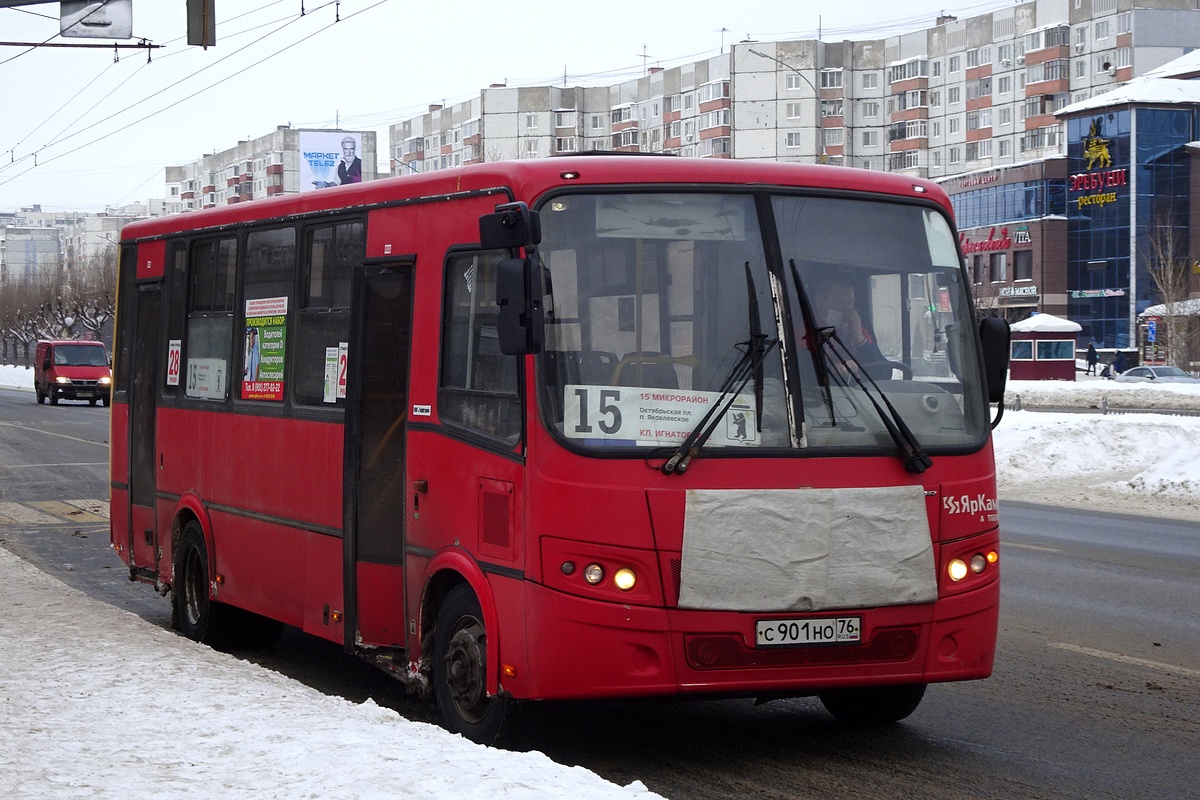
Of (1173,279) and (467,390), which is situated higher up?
(1173,279)

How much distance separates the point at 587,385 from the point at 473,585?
0.98m

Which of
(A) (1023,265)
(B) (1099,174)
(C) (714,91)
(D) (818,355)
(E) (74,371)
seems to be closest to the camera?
(D) (818,355)

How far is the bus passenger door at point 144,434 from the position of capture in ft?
35.4

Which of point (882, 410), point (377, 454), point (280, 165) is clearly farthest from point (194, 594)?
point (280, 165)

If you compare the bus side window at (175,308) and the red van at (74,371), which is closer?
the bus side window at (175,308)

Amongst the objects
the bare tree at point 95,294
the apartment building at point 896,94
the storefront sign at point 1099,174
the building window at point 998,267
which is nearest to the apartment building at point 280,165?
the bare tree at point 95,294

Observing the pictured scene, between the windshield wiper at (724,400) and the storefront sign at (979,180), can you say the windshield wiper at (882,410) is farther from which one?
the storefront sign at (979,180)

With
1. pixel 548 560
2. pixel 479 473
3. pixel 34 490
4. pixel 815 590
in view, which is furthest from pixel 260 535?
pixel 34 490

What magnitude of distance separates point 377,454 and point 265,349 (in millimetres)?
1672

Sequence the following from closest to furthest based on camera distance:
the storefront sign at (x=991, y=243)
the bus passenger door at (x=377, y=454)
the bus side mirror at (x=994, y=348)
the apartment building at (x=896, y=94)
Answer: the bus side mirror at (x=994, y=348), the bus passenger door at (x=377, y=454), the storefront sign at (x=991, y=243), the apartment building at (x=896, y=94)

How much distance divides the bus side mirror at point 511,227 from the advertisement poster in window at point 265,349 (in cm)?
266

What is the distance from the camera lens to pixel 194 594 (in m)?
10.2

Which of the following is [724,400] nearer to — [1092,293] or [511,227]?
[511,227]

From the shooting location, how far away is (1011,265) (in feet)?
298
